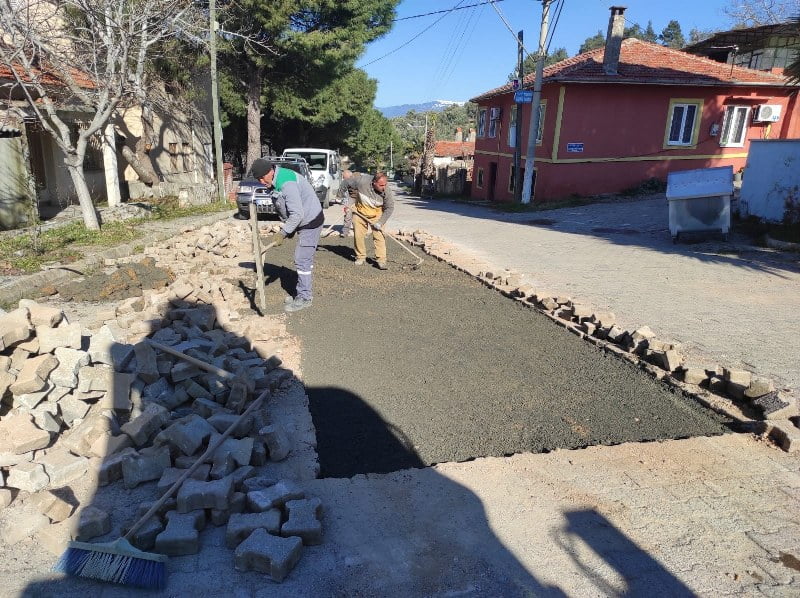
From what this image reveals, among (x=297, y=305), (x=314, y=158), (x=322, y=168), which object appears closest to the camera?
(x=297, y=305)

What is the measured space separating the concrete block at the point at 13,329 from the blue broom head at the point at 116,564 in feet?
6.09

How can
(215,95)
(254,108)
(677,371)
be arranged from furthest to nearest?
(254,108) < (215,95) < (677,371)

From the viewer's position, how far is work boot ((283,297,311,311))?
6584 mm

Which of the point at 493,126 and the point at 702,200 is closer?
the point at 702,200

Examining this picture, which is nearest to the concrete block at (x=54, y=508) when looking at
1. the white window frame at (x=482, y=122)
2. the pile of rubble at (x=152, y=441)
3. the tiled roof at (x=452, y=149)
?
the pile of rubble at (x=152, y=441)

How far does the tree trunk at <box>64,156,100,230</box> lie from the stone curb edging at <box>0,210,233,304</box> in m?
1.02

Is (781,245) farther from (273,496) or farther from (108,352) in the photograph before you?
(108,352)

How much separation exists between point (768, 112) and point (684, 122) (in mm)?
2987

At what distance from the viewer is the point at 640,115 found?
66.9 ft

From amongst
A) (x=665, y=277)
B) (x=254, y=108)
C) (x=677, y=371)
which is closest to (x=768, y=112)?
(x=665, y=277)

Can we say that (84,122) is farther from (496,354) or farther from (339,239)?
(496,354)

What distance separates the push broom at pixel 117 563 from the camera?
242 cm

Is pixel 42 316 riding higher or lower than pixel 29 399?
higher

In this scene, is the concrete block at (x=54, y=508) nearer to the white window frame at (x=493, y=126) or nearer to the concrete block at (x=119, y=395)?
the concrete block at (x=119, y=395)
